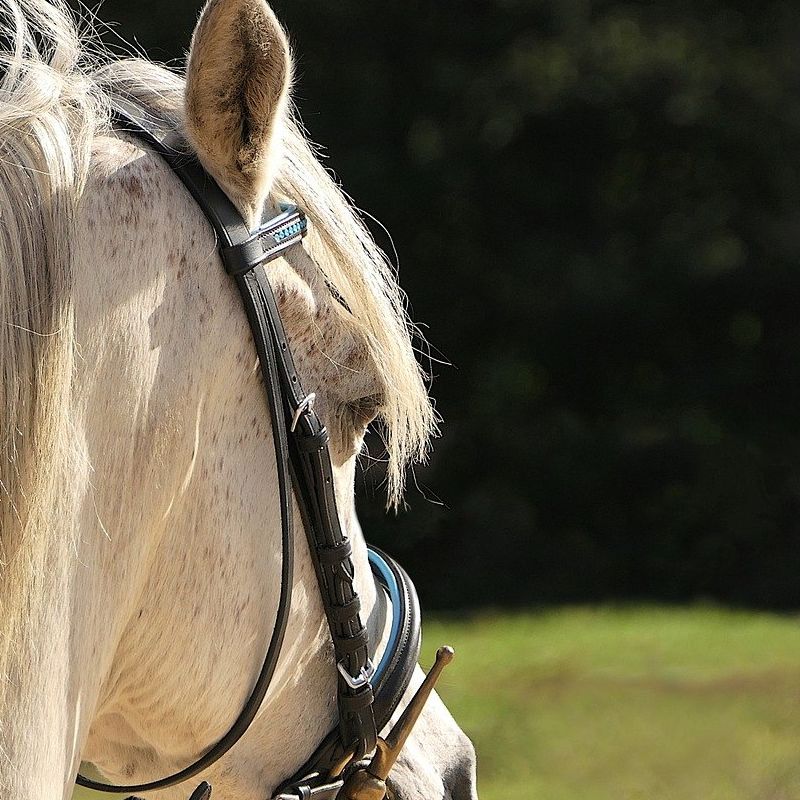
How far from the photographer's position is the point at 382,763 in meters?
1.43

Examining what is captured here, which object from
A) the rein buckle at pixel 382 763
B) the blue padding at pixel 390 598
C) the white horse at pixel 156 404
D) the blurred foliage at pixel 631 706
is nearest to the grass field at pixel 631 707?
the blurred foliage at pixel 631 706

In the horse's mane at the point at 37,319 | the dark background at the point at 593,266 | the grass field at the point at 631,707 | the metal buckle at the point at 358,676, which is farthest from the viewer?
the dark background at the point at 593,266

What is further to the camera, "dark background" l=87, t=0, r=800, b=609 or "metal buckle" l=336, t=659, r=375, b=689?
"dark background" l=87, t=0, r=800, b=609

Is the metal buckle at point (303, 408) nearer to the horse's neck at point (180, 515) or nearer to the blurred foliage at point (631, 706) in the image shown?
the horse's neck at point (180, 515)

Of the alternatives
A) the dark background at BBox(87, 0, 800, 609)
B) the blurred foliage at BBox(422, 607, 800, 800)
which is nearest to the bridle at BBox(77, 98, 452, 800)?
the blurred foliage at BBox(422, 607, 800, 800)

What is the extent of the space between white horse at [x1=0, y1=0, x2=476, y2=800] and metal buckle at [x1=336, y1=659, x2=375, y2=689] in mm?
29

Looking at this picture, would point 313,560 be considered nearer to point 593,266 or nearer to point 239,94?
point 239,94

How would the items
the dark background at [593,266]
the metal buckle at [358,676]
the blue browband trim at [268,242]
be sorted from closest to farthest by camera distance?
the blue browband trim at [268,242] → the metal buckle at [358,676] → the dark background at [593,266]

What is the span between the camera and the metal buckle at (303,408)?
1239 millimetres

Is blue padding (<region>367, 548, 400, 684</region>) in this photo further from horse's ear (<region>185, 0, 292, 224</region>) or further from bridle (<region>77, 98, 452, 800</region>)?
horse's ear (<region>185, 0, 292, 224</region>)

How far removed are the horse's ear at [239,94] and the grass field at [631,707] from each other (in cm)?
380

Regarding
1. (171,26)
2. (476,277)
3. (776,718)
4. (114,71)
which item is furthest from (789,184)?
(114,71)

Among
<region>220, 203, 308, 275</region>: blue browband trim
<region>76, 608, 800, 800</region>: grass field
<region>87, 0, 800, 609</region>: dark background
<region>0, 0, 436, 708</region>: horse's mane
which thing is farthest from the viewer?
<region>87, 0, 800, 609</region>: dark background

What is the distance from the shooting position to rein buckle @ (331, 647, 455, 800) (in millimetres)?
1422
